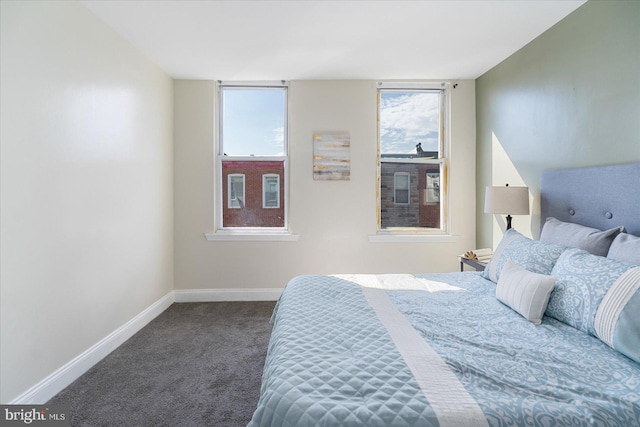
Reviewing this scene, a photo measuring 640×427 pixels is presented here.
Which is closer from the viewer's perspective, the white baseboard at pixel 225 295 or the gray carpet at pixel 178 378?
the gray carpet at pixel 178 378

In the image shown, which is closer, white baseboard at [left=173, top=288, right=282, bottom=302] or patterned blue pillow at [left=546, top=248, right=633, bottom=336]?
patterned blue pillow at [left=546, top=248, right=633, bottom=336]

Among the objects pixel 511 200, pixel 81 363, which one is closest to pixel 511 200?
pixel 511 200

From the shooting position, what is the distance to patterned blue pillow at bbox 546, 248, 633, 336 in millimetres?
1447

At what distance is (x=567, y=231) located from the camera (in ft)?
6.89

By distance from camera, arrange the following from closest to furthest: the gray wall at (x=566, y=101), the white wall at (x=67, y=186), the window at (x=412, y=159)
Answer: the white wall at (x=67, y=186) < the gray wall at (x=566, y=101) < the window at (x=412, y=159)

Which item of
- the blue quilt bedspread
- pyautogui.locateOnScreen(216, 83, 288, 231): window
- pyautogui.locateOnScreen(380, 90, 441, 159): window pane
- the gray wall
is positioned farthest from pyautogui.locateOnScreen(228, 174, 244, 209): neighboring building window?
the gray wall

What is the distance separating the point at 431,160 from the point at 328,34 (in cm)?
191

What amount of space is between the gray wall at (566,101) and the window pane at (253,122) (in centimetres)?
234

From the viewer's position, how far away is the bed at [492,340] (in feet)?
3.17

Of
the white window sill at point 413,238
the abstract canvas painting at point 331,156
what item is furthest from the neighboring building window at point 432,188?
the abstract canvas painting at point 331,156

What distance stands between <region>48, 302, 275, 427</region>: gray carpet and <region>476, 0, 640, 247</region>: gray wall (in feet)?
8.70

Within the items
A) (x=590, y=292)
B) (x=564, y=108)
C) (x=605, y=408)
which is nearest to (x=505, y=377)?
(x=605, y=408)

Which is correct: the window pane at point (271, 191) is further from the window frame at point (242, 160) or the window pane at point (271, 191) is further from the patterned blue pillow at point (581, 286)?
the patterned blue pillow at point (581, 286)

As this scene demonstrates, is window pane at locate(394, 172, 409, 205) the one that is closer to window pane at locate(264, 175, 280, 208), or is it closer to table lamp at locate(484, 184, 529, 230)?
table lamp at locate(484, 184, 529, 230)
